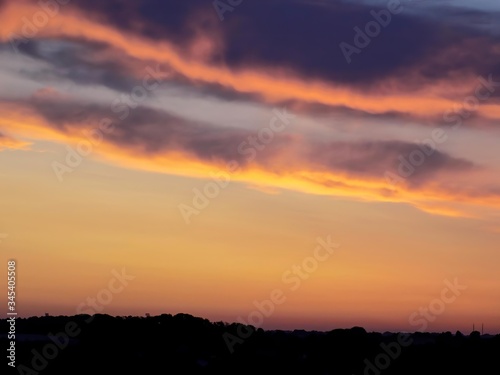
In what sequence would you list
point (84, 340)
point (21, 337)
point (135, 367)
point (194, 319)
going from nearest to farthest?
point (135, 367)
point (84, 340)
point (21, 337)
point (194, 319)

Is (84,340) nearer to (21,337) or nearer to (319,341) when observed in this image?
(21,337)

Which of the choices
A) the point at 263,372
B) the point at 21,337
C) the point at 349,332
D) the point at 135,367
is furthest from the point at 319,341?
the point at 21,337

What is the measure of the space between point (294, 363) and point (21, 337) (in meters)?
12.7

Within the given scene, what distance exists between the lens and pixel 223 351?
45.9m

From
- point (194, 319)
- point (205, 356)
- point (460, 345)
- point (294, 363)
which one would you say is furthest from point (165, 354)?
point (460, 345)

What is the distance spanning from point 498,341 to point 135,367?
1711cm

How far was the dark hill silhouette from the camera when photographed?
42875 millimetres

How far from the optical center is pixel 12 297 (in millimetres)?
42875

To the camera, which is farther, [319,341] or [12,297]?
[319,341]

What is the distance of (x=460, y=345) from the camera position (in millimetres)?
47969

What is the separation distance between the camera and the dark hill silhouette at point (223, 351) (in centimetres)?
4288

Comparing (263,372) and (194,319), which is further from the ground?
(194,319)

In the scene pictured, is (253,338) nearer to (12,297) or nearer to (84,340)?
(84,340)

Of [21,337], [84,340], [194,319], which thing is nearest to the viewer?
[84,340]
